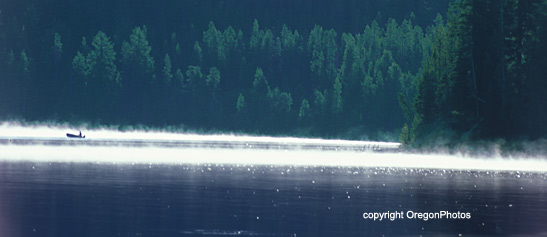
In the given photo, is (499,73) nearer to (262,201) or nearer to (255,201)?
(262,201)

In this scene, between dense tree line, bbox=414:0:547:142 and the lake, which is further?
dense tree line, bbox=414:0:547:142

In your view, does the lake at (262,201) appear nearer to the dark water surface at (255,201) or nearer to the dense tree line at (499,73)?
the dark water surface at (255,201)

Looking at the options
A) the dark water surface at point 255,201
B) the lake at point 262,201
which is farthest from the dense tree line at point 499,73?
the dark water surface at point 255,201

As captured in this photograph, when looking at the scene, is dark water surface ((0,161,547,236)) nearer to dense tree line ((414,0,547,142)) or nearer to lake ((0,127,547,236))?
lake ((0,127,547,236))

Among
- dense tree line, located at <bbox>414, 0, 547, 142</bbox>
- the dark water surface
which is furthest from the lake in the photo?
dense tree line, located at <bbox>414, 0, 547, 142</bbox>

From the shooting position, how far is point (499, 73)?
90938 millimetres

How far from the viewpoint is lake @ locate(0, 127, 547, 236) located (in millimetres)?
30938

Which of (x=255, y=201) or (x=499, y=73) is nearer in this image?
(x=255, y=201)

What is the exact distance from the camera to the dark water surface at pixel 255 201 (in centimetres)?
3086

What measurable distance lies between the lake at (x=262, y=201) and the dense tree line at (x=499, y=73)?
69.9ft

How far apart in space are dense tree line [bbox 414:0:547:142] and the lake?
21.3 m

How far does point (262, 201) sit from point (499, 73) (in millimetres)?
55232

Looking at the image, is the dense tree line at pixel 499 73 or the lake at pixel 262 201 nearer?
the lake at pixel 262 201

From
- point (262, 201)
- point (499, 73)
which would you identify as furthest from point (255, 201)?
point (499, 73)
